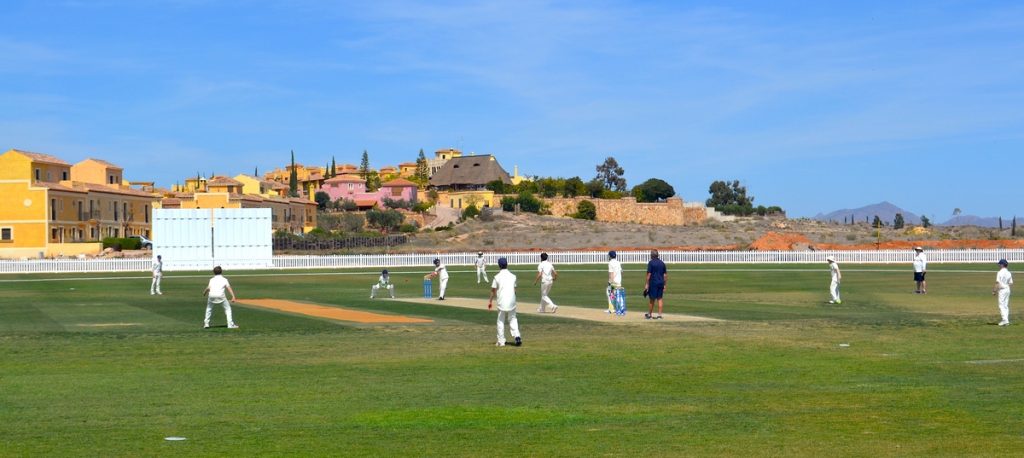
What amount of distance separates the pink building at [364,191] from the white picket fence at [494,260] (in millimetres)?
90221

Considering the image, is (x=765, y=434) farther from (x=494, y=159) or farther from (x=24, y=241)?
(x=494, y=159)

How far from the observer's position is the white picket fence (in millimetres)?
72062

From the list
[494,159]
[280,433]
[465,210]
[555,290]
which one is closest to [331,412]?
[280,433]

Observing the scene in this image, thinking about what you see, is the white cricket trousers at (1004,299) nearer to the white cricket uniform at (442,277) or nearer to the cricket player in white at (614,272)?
the cricket player in white at (614,272)

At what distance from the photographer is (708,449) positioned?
11930 millimetres

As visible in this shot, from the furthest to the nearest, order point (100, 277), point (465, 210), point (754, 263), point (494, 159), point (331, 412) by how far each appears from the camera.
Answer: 1. point (494, 159)
2. point (465, 210)
3. point (754, 263)
4. point (100, 277)
5. point (331, 412)

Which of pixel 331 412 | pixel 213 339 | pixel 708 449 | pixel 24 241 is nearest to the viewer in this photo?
pixel 708 449

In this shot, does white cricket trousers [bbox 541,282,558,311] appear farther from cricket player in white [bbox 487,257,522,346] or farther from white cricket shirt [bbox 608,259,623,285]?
cricket player in white [bbox 487,257,522,346]

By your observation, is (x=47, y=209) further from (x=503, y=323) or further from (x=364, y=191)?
(x=364, y=191)

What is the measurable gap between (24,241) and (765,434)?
94603 mm

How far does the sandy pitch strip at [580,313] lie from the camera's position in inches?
1137

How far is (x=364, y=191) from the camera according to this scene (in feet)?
604

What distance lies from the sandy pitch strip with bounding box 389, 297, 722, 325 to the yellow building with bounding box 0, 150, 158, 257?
6704cm

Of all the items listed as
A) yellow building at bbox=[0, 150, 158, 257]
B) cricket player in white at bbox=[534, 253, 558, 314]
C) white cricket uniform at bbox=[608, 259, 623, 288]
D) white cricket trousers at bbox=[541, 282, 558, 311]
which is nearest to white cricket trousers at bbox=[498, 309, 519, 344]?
cricket player in white at bbox=[534, 253, 558, 314]
